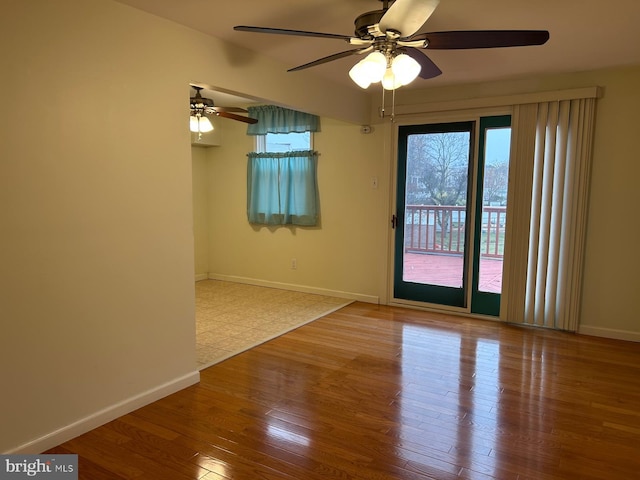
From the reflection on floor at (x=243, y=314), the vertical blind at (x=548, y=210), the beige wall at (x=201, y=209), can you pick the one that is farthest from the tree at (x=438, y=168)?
the beige wall at (x=201, y=209)

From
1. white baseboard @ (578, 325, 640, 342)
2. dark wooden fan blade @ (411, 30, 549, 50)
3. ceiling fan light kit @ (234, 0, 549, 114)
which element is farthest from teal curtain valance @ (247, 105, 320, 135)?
white baseboard @ (578, 325, 640, 342)

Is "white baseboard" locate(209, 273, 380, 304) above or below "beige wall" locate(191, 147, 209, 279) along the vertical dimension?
below

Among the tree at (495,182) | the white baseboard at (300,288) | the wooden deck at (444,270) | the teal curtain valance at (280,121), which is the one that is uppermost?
the teal curtain valance at (280,121)

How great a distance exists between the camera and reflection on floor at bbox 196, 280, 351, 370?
3.63 metres

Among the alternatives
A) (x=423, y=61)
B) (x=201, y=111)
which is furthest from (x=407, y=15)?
(x=201, y=111)

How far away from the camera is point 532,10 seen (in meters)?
2.46

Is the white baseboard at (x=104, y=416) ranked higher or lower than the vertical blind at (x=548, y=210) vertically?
lower

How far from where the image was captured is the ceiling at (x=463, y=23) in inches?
94.2

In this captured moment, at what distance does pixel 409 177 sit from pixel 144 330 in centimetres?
313

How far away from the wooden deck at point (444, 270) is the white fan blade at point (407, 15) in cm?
295

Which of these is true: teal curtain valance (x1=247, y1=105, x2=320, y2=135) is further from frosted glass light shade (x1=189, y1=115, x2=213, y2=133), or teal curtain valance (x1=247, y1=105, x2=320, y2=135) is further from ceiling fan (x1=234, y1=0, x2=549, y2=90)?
ceiling fan (x1=234, y1=0, x2=549, y2=90)

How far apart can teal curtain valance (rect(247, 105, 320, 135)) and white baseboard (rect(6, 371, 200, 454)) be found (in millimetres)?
3220

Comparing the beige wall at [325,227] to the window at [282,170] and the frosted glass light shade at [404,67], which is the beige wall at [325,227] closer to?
the window at [282,170]

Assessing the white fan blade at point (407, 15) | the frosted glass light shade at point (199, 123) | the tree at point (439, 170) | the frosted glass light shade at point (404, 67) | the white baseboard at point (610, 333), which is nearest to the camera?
the white fan blade at point (407, 15)
